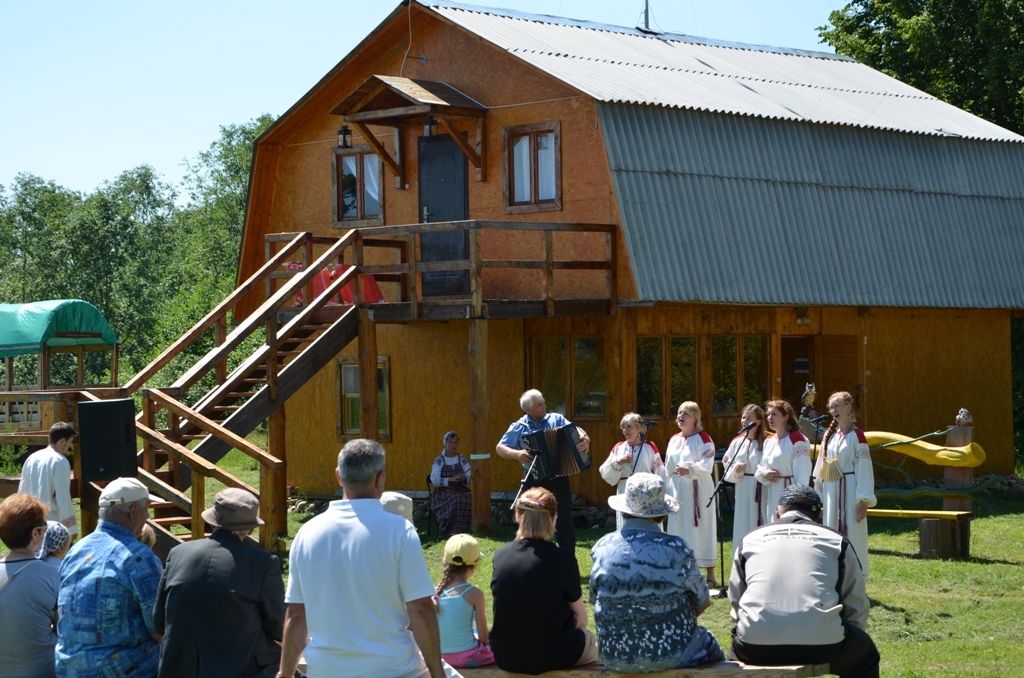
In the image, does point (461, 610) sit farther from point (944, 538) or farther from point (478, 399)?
point (478, 399)

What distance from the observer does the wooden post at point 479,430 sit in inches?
658

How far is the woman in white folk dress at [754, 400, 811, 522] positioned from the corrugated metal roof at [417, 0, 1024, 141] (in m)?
6.78

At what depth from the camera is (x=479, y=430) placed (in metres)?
16.8

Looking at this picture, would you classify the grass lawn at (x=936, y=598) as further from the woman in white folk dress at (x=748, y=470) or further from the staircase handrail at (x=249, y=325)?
the staircase handrail at (x=249, y=325)

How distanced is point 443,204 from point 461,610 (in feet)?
42.7

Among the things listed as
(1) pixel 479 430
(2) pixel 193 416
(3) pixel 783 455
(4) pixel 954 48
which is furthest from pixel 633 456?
(4) pixel 954 48

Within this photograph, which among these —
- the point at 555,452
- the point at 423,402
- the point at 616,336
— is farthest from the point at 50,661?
the point at 423,402

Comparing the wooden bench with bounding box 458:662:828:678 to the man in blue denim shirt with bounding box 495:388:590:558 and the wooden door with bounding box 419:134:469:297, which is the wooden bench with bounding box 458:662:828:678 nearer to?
the man in blue denim shirt with bounding box 495:388:590:558

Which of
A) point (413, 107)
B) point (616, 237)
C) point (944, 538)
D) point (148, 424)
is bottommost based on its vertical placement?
point (944, 538)

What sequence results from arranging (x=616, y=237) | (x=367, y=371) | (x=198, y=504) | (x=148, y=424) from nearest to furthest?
(x=198, y=504) → (x=148, y=424) → (x=367, y=371) → (x=616, y=237)

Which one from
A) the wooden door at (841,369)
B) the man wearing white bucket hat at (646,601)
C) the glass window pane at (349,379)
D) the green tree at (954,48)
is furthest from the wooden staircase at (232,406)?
the green tree at (954,48)

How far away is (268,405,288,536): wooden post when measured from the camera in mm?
13766

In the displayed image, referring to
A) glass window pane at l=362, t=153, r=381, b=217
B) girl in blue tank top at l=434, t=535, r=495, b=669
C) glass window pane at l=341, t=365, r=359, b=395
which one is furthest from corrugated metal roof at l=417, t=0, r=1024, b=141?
girl in blue tank top at l=434, t=535, r=495, b=669

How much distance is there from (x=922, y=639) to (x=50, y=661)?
21.0 ft
